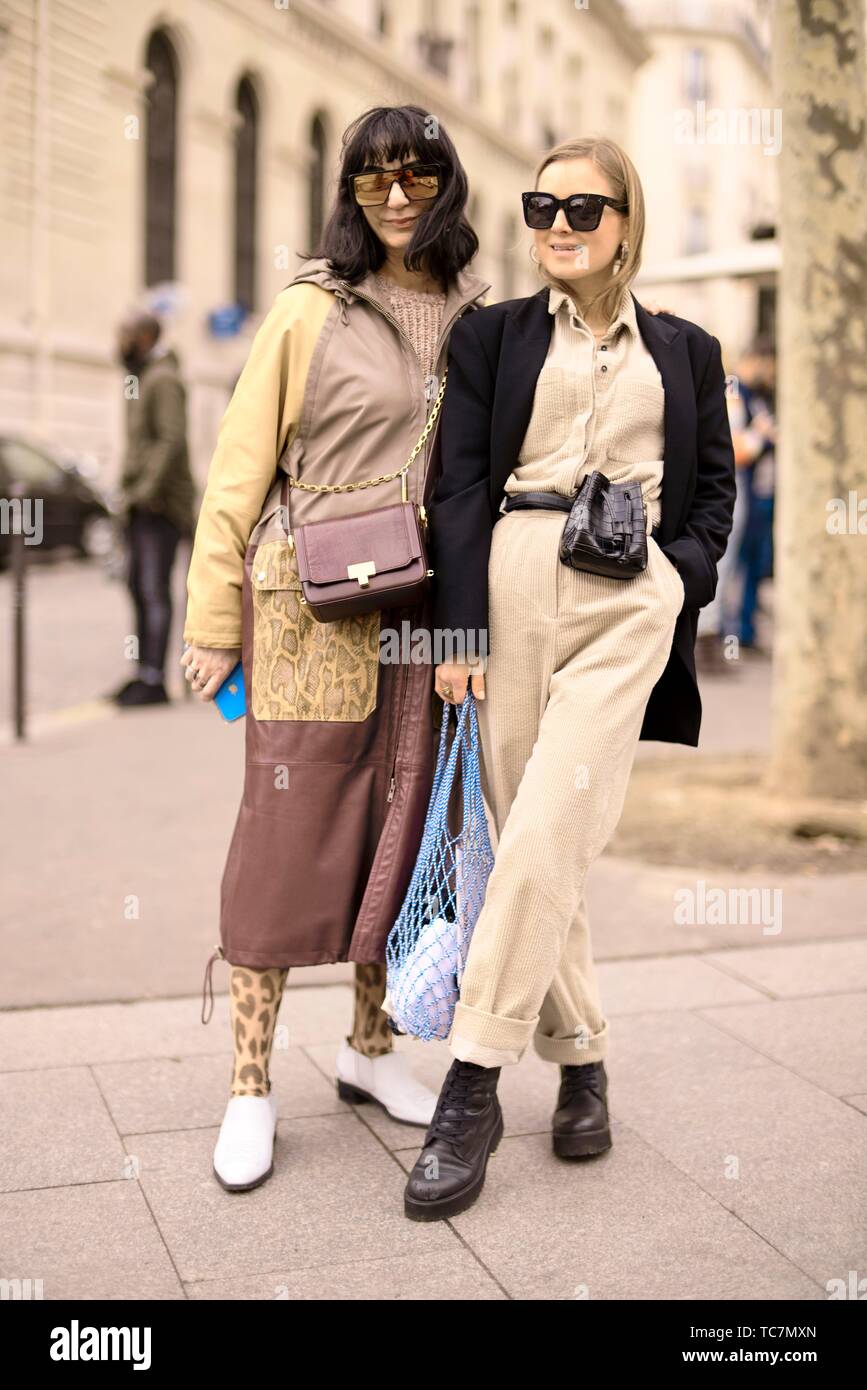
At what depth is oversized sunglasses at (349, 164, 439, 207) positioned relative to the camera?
312 centimetres

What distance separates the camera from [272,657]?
3.16m

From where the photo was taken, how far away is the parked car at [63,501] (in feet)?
59.4

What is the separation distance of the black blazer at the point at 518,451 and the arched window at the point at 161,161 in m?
23.6

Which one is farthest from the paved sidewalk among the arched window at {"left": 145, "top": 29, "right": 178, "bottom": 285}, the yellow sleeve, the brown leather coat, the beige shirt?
the arched window at {"left": 145, "top": 29, "right": 178, "bottom": 285}

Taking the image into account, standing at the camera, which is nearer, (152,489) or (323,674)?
(323,674)

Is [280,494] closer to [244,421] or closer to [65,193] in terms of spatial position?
[244,421]

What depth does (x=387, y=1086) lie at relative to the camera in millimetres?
3484

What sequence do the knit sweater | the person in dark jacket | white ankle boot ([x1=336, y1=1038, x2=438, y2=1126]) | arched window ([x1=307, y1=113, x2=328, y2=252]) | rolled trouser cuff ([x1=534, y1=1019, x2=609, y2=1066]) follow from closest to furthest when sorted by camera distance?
the knit sweater < rolled trouser cuff ([x1=534, y1=1019, x2=609, y2=1066]) < white ankle boot ([x1=336, y1=1038, x2=438, y2=1126]) < the person in dark jacket < arched window ([x1=307, y1=113, x2=328, y2=252])

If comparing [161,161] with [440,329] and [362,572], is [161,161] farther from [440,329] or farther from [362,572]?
[362,572]

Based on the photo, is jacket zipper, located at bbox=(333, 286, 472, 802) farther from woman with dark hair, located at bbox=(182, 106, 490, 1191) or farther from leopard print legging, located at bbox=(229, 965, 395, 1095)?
leopard print legging, located at bbox=(229, 965, 395, 1095)

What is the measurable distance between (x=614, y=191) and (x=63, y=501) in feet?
53.7
